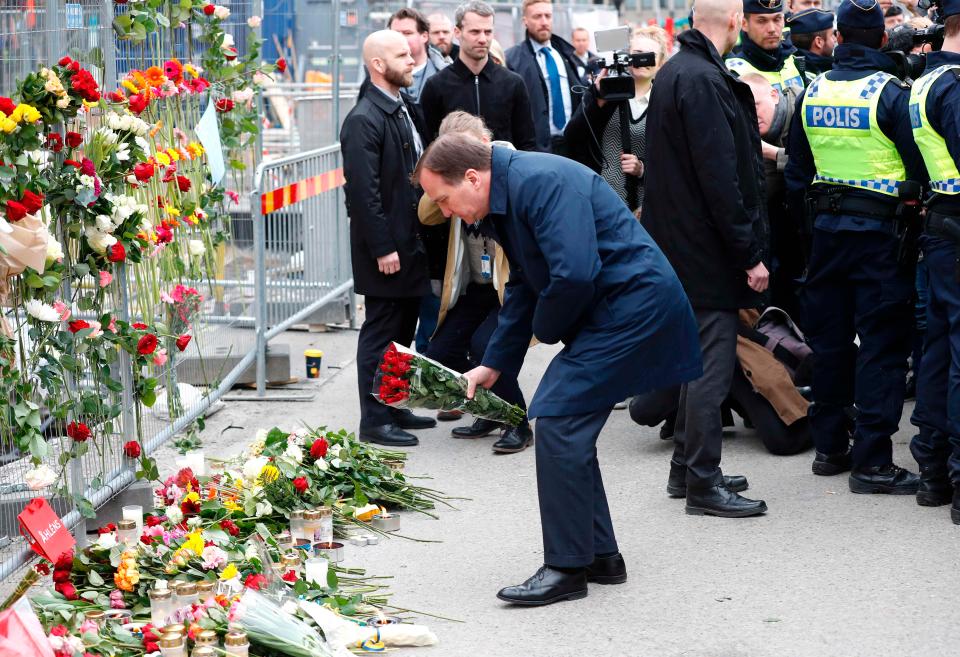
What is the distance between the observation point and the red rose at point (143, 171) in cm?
532

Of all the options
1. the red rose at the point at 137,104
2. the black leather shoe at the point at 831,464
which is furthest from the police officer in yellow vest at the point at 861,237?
the red rose at the point at 137,104

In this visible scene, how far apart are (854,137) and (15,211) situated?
11.9 ft

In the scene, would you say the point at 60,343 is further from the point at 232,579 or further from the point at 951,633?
the point at 951,633

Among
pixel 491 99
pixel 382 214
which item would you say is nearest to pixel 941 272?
pixel 382 214

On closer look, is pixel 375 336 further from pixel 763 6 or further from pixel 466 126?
pixel 763 6

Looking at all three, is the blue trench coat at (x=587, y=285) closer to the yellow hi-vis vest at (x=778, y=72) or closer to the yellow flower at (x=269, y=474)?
the yellow flower at (x=269, y=474)

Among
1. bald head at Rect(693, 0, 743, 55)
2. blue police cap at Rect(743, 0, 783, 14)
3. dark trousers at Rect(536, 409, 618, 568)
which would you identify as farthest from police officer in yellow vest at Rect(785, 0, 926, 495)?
dark trousers at Rect(536, 409, 618, 568)

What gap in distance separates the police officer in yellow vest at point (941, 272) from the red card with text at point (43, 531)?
3621 millimetres

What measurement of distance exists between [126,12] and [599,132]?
10.5ft

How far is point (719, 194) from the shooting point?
18.9 feet

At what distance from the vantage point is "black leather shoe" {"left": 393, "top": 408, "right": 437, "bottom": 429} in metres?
7.64

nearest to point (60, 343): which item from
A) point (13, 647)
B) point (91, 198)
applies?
point (91, 198)

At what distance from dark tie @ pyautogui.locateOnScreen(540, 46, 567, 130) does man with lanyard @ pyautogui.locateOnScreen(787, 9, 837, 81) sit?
2.79 m

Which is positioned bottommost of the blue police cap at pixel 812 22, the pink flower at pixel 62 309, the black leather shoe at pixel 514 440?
the black leather shoe at pixel 514 440
